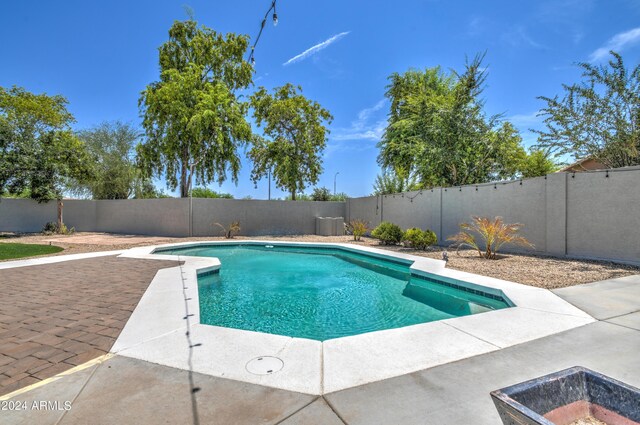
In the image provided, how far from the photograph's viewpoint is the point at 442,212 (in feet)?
37.6

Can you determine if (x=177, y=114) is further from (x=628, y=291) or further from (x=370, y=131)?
(x=628, y=291)

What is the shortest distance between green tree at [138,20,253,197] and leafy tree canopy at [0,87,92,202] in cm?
331

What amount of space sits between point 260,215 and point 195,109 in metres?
6.37

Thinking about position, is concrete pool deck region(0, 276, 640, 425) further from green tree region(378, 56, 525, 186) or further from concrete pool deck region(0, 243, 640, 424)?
green tree region(378, 56, 525, 186)

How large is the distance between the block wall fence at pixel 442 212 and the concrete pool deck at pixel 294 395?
612cm

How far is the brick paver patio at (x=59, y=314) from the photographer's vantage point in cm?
249

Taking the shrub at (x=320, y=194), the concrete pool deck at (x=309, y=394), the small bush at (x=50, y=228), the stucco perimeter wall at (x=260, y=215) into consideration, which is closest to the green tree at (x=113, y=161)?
the small bush at (x=50, y=228)

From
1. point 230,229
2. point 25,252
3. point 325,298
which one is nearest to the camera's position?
point 325,298

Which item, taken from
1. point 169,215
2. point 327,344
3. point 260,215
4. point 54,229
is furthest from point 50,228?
point 327,344

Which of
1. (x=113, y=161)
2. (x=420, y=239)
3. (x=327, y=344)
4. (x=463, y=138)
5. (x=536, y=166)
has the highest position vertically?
(x=113, y=161)

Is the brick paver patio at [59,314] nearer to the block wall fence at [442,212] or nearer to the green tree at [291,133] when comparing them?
the block wall fence at [442,212]

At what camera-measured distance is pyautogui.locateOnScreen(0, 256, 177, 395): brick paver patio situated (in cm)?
249

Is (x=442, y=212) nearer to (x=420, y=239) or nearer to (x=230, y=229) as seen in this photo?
(x=420, y=239)

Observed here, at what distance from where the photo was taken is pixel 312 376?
2248 mm
